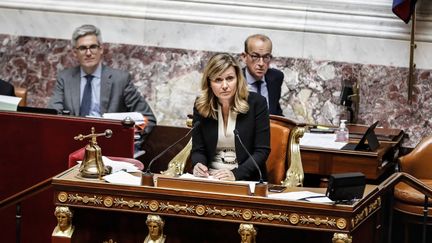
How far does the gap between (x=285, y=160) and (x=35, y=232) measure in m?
1.87

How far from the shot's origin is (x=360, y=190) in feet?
18.1

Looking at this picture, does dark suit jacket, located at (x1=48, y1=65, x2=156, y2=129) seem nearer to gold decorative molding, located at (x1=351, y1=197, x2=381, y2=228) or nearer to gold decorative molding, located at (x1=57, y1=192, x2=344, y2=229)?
gold decorative molding, located at (x1=57, y1=192, x2=344, y2=229)

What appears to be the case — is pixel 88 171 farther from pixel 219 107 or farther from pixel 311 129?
pixel 311 129

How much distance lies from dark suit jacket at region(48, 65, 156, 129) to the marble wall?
31.7 inches

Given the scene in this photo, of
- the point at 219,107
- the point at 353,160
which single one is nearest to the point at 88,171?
the point at 219,107

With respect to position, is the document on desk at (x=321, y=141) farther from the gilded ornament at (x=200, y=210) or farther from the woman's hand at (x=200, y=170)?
the gilded ornament at (x=200, y=210)

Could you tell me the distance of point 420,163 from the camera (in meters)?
7.82

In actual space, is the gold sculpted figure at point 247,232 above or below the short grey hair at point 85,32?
below

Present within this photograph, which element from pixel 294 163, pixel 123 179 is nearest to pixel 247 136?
pixel 294 163

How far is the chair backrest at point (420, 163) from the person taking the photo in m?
7.82

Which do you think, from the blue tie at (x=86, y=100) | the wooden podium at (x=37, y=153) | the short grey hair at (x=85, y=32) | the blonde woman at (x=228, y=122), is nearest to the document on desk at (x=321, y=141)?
the blonde woman at (x=228, y=122)

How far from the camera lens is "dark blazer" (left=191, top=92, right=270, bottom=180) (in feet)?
22.0

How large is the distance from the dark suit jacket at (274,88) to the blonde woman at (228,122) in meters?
1.69

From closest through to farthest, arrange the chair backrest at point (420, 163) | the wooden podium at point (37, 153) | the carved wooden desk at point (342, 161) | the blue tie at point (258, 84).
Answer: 1. the wooden podium at point (37, 153)
2. the carved wooden desk at point (342, 161)
3. the chair backrest at point (420, 163)
4. the blue tie at point (258, 84)
